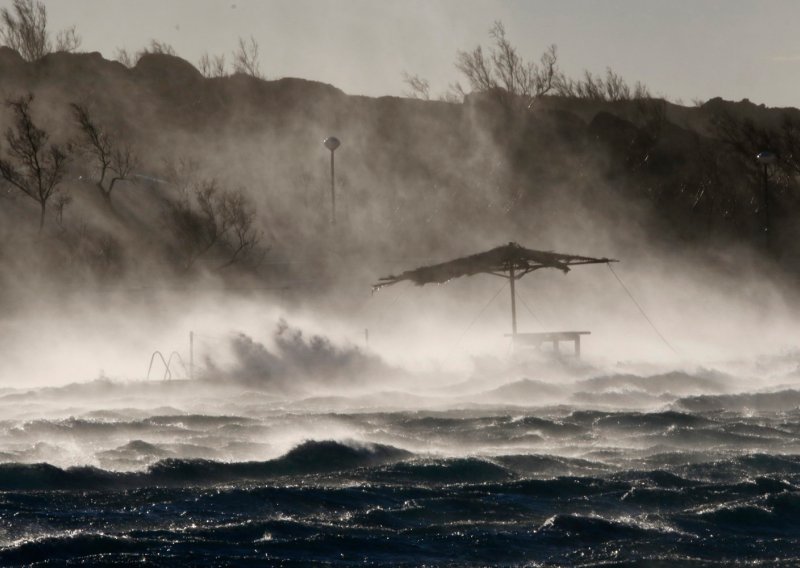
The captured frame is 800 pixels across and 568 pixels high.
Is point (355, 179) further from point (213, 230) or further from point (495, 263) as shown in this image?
point (495, 263)

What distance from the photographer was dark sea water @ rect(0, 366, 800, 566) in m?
16.0

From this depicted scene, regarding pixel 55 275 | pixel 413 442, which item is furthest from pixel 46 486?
pixel 55 275

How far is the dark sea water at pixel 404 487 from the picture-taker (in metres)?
16.0

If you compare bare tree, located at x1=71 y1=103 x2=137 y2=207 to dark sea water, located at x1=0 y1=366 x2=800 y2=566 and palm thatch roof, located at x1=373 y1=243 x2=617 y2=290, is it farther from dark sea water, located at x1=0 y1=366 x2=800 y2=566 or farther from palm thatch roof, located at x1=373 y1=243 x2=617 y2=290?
dark sea water, located at x1=0 y1=366 x2=800 y2=566

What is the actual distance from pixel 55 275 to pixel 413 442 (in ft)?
114

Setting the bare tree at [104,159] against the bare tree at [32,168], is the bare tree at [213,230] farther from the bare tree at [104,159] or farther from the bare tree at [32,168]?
the bare tree at [32,168]

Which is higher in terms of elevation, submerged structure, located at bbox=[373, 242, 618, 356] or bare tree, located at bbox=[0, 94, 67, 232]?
bare tree, located at bbox=[0, 94, 67, 232]

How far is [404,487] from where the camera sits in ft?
64.3

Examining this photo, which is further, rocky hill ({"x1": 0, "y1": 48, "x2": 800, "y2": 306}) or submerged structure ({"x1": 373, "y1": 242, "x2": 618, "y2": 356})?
rocky hill ({"x1": 0, "y1": 48, "x2": 800, "y2": 306})

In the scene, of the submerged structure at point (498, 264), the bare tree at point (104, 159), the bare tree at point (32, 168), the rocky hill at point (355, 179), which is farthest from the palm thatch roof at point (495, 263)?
the bare tree at point (104, 159)

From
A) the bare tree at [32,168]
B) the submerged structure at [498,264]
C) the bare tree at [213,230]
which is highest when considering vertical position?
the bare tree at [32,168]

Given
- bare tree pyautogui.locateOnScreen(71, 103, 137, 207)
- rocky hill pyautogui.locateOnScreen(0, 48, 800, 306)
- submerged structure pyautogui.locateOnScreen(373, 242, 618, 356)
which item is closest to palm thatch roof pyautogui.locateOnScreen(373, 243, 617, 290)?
submerged structure pyautogui.locateOnScreen(373, 242, 618, 356)

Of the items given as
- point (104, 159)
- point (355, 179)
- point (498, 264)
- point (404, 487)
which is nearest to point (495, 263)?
point (498, 264)

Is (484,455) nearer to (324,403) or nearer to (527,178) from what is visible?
Answer: (324,403)
